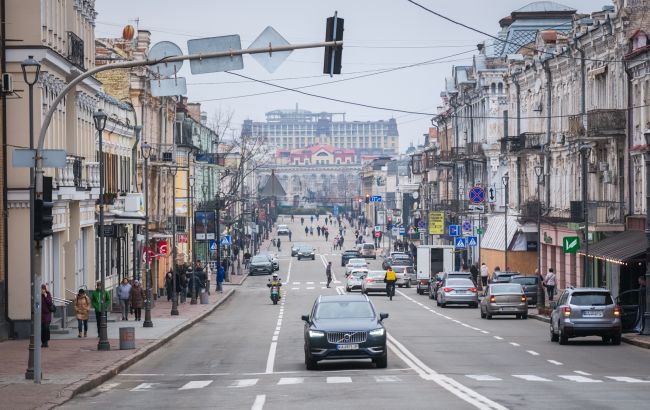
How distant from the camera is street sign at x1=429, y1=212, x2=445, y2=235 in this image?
306 ft

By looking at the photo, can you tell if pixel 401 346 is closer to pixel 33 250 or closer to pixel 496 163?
pixel 33 250

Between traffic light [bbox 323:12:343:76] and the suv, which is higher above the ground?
traffic light [bbox 323:12:343:76]

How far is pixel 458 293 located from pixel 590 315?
87.8 ft

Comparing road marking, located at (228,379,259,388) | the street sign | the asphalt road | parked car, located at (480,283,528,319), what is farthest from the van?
road marking, located at (228,379,259,388)

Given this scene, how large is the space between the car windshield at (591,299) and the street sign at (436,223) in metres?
56.2

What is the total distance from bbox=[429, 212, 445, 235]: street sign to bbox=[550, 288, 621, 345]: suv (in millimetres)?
56165

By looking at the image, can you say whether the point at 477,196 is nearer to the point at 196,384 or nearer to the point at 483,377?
the point at 483,377

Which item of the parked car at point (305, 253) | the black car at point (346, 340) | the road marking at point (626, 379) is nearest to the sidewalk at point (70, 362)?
the black car at point (346, 340)

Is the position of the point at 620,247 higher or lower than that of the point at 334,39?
lower

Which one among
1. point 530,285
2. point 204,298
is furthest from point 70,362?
point 204,298

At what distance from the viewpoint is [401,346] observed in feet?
120

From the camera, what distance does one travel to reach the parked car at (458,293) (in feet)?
206

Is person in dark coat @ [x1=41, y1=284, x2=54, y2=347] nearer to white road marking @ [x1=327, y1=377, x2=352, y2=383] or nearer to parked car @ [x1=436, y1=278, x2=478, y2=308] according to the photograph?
white road marking @ [x1=327, y1=377, x2=352, y2=383]

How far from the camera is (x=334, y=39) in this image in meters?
20.3
